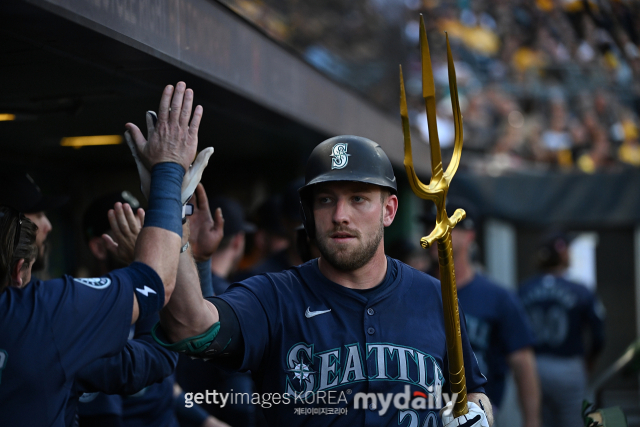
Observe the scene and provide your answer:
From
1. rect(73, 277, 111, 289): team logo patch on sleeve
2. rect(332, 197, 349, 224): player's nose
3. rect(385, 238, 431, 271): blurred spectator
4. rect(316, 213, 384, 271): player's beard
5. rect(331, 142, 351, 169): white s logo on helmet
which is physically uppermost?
rect(385, 238, 431, 271): blurred spectator

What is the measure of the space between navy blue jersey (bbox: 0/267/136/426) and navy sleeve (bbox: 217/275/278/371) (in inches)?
14.8

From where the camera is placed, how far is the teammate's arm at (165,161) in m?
1.79

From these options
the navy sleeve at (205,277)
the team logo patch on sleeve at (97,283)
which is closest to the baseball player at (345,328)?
the team logo patch on sleeve at (97,283)

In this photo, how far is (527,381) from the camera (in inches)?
168

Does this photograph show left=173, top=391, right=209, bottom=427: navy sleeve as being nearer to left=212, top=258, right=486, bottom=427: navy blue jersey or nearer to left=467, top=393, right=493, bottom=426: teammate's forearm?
left=212, top=258, right=486, bottom=427: navy blue jersey

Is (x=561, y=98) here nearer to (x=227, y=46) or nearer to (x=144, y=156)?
(x=227, y=46)

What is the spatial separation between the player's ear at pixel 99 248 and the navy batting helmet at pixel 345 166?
3.57 feet

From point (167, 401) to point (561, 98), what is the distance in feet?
30.3

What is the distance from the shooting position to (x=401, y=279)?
2.38 metres

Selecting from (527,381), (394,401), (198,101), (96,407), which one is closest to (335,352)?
(394,401)

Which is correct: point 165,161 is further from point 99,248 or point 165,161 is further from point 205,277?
point 99,248

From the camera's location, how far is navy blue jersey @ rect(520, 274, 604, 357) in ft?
19.0

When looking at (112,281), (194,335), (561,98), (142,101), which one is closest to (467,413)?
(194,335)


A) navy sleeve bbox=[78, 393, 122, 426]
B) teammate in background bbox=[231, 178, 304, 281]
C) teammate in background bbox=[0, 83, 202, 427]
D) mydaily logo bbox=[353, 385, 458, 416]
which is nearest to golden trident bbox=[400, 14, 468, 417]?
mydaily logo bbox=[353, 385, 458, 416]
